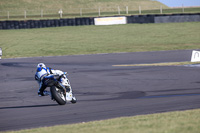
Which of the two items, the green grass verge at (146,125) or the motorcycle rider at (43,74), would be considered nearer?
the green grass verge at (146,125)

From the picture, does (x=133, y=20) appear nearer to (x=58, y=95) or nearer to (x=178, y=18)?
(x=178, y=18)

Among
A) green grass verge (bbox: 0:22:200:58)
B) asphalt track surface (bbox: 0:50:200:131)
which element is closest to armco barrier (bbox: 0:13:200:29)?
green grass verge (bbox: 0:22:200:58)

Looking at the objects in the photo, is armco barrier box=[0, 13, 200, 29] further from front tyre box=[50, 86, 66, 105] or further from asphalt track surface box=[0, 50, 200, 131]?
front tyre box=[50, 86, 66, 105]

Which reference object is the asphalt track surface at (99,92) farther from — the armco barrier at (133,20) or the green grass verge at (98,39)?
the armco barrier at (133,20)

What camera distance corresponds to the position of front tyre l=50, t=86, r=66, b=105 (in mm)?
9984

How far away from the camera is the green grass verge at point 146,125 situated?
6.45 m

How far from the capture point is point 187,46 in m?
27.4

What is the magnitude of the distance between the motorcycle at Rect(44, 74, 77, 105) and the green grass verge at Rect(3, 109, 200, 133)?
238 centimetres

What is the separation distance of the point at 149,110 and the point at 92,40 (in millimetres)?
22615

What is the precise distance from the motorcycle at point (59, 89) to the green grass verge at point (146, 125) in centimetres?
238

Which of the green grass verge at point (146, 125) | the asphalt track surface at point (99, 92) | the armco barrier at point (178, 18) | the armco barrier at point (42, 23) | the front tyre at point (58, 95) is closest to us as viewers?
the green grass verge at point (146, 125)

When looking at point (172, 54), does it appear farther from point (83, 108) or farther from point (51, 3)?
point (51, 3)

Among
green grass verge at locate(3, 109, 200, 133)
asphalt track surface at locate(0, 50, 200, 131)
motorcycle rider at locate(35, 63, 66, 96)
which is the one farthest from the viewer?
motorcycle rider at locate(35, 63, 66, 96)

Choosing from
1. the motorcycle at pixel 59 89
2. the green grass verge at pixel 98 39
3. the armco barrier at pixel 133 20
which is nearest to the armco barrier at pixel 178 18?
the armco barrier at pixel 133 20
